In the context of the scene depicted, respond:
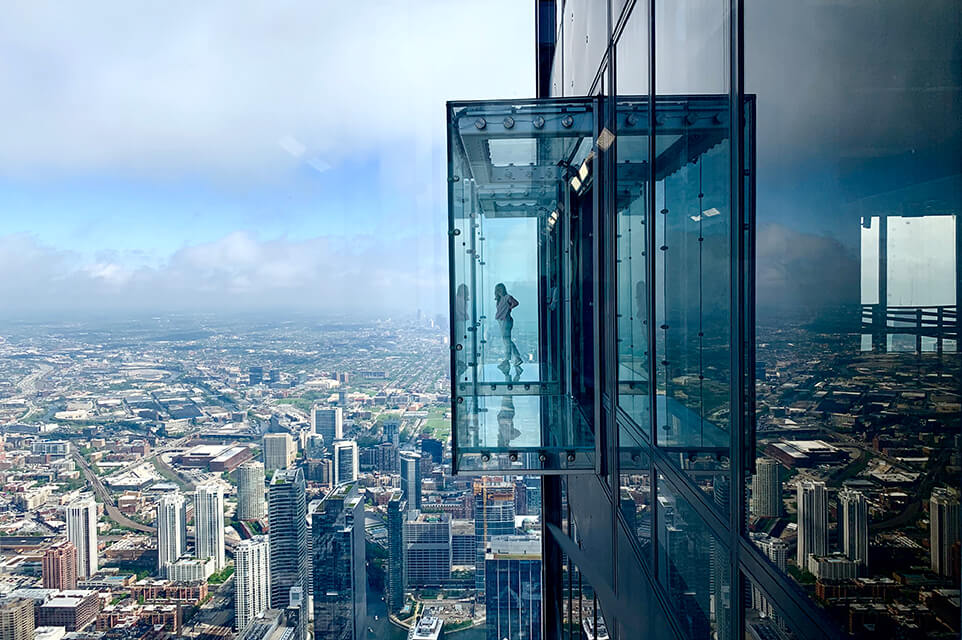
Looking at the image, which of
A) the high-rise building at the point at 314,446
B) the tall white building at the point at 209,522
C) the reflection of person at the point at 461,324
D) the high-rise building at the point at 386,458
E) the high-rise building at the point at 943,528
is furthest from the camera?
the high-rise building at the point at 386,458

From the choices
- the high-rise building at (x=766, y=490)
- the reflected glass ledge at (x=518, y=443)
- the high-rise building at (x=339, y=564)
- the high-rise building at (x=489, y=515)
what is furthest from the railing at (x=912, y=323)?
the high-rise building at (x=339, y=564)

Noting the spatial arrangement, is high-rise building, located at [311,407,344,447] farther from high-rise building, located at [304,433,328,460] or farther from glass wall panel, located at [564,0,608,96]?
glass wall panel, located at [564,0,608,96]

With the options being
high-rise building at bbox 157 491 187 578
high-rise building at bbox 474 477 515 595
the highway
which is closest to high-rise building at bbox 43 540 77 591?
the highway

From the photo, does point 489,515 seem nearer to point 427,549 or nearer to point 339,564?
point 427,549

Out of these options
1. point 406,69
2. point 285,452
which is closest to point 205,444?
point 285,452

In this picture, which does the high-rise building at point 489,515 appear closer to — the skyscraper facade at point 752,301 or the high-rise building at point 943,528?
the skyscraper facade at point 752,301

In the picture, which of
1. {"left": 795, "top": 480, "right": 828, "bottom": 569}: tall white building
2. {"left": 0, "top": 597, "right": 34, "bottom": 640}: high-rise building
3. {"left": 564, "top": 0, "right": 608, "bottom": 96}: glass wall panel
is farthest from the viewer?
{"left": 0, "top": 597, "right": 34, "bottom": 640}: high-rise building
